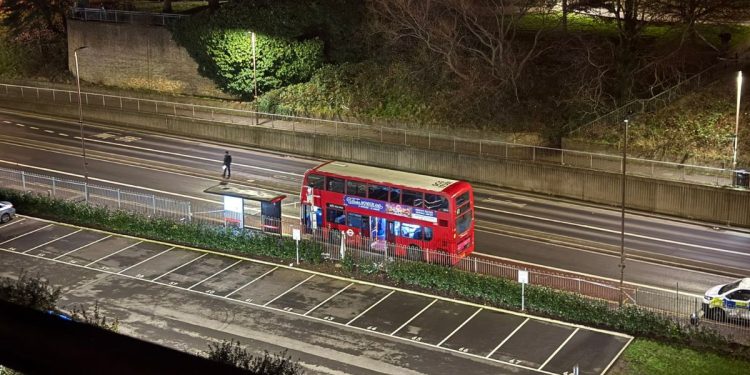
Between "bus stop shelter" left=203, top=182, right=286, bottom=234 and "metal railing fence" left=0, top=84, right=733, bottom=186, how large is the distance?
1535 centimetres

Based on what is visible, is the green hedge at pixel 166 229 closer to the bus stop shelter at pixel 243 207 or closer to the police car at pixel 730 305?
the bus stop shelter at pixel 243 207

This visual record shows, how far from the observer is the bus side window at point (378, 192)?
3566 centimetres

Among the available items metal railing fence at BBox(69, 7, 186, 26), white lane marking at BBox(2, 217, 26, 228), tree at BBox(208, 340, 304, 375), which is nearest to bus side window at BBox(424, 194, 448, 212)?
white lane marking at BBox(2, 217, 26, 228)

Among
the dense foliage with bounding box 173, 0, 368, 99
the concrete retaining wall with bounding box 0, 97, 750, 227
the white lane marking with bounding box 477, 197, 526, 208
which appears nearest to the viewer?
the concrete retaining wall with bounding box 0, 97, 750, 227

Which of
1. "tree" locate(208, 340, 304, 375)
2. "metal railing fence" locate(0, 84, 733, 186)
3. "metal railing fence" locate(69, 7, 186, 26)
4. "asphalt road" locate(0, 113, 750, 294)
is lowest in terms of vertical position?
"asphalt road" locate(0, 113, 750, 294)

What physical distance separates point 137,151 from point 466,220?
2552 cm

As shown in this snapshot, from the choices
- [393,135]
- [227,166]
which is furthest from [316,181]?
[393,135]

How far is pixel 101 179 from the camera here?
48.2 m

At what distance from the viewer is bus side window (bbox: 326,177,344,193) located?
Answer: 36781 mm

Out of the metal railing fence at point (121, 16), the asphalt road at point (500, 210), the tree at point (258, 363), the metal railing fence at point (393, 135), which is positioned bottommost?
the asphalt road at point (500, 210)

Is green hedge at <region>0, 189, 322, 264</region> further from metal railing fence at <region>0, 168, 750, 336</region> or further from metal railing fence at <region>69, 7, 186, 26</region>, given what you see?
metal railing fence at <region>69, 7, 186, 26</region>

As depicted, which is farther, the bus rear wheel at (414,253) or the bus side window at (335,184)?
the bus side window at (335,184)

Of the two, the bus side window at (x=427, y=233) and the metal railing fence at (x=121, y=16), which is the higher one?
the metal railing fence at (x=121, y=16)

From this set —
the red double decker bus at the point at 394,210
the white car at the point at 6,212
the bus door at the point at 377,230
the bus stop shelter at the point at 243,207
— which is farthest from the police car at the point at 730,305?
the white car at the point at 6,212
